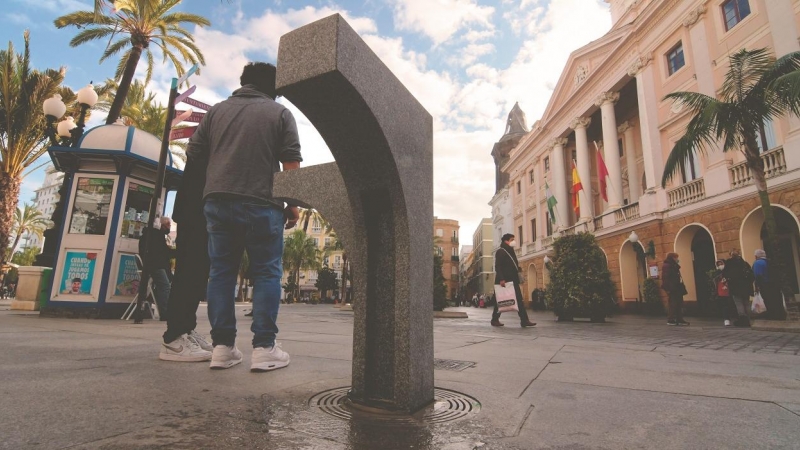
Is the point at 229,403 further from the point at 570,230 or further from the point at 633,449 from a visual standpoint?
the point at 570,230

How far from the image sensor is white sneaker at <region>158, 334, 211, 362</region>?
2.69 m

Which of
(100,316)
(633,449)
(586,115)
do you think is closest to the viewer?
(633,449)

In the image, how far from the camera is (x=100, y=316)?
24.5 ft

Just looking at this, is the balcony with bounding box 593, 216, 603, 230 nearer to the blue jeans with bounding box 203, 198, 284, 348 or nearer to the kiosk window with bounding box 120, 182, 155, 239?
the kiosk window with bounding box 120, 182, 155, 239

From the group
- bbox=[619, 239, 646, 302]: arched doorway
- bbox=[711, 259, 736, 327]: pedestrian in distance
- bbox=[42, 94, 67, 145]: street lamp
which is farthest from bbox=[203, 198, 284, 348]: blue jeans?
bbox=[619, 239, 646, 302]: arched doorway

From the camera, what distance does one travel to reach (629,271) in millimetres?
19484

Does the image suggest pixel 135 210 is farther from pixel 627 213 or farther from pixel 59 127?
pixel 627 213

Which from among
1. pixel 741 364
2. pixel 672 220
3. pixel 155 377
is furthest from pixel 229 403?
pixel 672 220

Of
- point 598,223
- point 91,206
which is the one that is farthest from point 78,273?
point 598,223

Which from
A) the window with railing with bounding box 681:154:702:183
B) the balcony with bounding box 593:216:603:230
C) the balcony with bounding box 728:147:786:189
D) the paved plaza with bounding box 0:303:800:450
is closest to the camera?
the paved plaza with bounding box 0:303:800:450

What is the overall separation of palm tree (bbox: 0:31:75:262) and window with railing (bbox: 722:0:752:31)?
78.9 ft

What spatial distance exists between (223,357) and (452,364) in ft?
5.25

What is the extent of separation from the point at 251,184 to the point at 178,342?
1262mm

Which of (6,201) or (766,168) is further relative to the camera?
(6,201)
